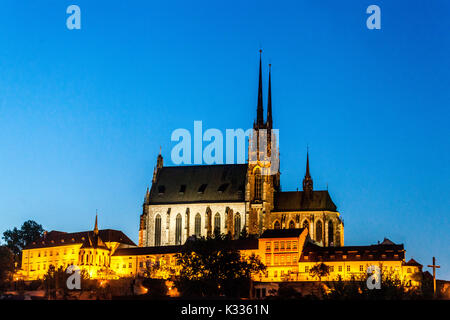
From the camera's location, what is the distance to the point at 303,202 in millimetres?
119000

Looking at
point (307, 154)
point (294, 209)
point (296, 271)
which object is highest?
point (307, 154)

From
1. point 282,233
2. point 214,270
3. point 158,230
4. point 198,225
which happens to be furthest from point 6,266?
point 214,270

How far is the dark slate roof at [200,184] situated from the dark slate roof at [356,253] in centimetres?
1775

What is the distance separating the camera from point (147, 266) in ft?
→ 365

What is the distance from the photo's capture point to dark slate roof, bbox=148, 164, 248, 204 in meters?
120

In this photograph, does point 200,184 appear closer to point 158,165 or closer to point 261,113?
point 158,165

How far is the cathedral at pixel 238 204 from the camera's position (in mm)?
116750

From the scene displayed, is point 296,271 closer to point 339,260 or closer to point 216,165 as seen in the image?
point 339,260

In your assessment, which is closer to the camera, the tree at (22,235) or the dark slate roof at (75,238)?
the dark slate roof at (75,238)

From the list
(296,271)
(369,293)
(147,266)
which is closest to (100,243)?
(147,266)

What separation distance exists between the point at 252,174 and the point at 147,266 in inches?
784

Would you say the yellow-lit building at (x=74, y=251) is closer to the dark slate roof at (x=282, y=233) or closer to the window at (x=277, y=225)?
the window at (x=277, y=225)

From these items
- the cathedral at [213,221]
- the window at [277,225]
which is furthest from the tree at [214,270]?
the window at [277,225]

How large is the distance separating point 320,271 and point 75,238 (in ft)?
137
